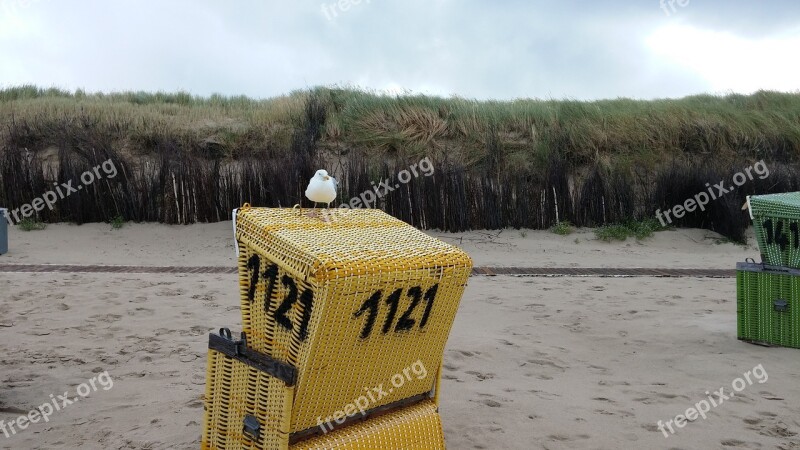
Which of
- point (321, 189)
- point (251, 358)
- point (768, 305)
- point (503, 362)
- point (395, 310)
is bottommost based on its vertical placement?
point (503, 362)

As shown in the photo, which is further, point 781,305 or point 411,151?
point 411,151

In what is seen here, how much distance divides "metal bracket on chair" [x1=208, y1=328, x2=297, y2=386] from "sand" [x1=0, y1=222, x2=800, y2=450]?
654mm

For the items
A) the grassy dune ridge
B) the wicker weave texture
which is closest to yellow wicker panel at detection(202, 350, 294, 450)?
the wicker weave texture

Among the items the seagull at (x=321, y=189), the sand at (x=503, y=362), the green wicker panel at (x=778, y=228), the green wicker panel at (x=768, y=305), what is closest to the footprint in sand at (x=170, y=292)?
the sand at (x=503, y=362)

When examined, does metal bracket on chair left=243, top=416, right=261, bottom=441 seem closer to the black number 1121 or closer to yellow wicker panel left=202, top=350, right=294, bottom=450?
yellow wicker panel left=202, top=350, right=294, bottom=450

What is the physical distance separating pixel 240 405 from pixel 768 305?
3669 mm

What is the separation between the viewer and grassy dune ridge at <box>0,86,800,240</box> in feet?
31.4

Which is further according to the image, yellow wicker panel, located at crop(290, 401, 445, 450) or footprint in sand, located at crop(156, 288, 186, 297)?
footprint in sand, located at crop(156, 288, 186, 297)

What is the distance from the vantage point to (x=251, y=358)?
230 cm

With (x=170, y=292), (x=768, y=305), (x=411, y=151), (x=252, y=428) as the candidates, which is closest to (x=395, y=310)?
(x=252, y=428)

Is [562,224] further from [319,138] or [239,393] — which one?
[239,393]

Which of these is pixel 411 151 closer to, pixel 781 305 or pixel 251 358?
pixel 781 305

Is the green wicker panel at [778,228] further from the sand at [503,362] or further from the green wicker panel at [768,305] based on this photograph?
the sand at [503,362]

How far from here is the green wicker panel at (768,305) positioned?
4480mm
